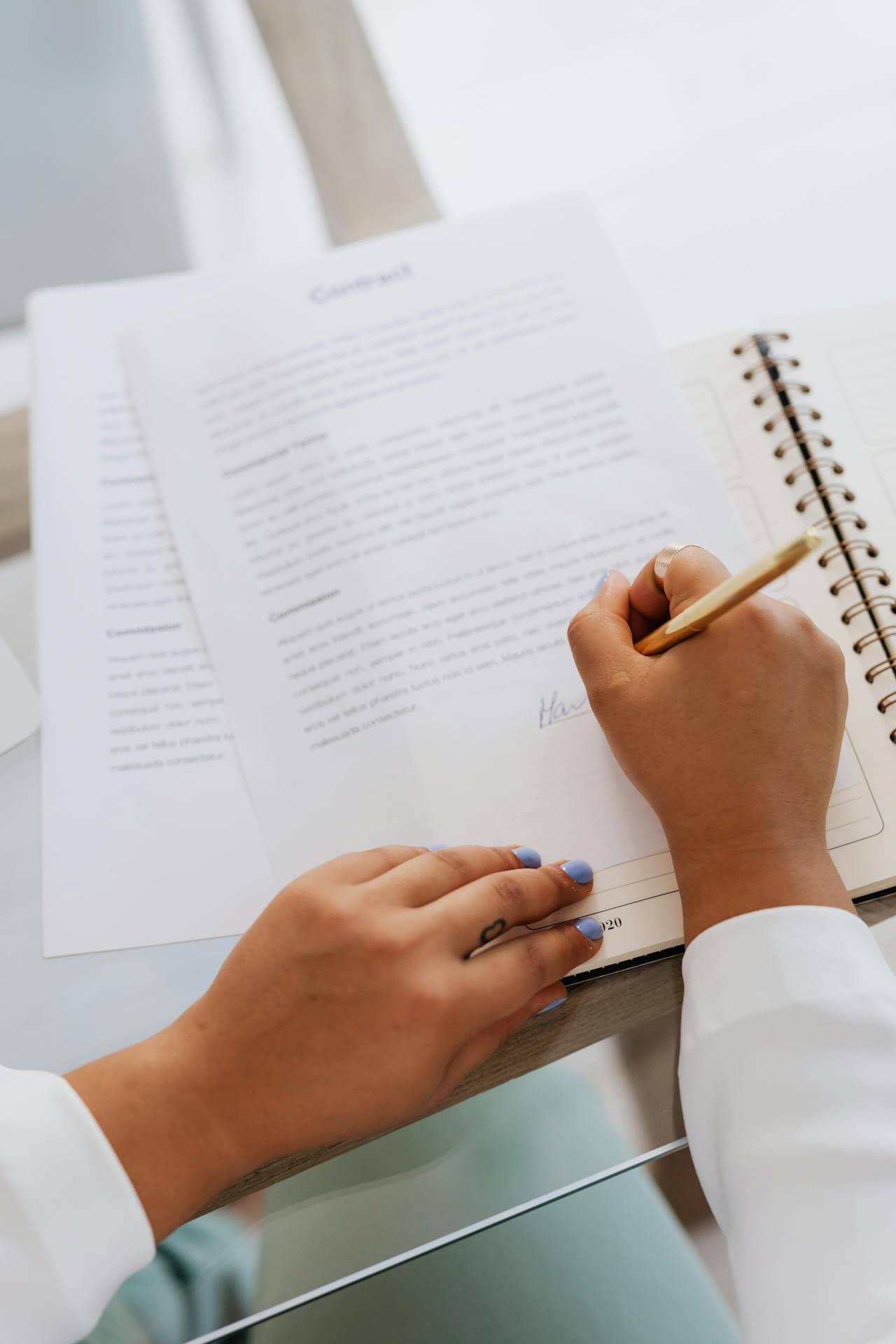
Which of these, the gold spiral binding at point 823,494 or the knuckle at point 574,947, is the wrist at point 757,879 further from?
the gold spiral binding at point 823,494

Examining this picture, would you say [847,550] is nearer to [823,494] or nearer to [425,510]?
[823,494]

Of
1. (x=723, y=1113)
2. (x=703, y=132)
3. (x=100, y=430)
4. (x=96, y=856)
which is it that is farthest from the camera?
(x=703, y=132)

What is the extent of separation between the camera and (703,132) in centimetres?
77

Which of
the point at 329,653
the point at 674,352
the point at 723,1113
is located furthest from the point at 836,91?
the point at 723,1113

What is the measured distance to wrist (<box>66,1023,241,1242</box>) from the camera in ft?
1.47

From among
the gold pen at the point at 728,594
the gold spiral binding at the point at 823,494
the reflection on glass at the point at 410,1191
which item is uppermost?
the gold spiral binding at the point at 823,494

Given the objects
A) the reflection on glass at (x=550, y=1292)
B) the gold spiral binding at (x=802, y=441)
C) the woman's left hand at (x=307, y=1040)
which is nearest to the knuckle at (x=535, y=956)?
the woman's left hand at (x=307, y=1040)

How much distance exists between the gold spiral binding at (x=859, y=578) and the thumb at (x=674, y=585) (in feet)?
0.28

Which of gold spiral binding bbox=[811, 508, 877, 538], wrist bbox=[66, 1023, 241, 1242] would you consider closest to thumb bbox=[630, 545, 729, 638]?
gold spiral binding bbox=[811, 508, 877, 538]

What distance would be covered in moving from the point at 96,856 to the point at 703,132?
694 mm

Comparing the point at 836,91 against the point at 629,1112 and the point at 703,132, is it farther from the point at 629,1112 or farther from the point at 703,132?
the point at 629,1112

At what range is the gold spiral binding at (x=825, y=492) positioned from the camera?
57cm

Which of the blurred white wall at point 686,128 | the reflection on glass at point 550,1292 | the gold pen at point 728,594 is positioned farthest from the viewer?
the blurred white wall at point 686,128
